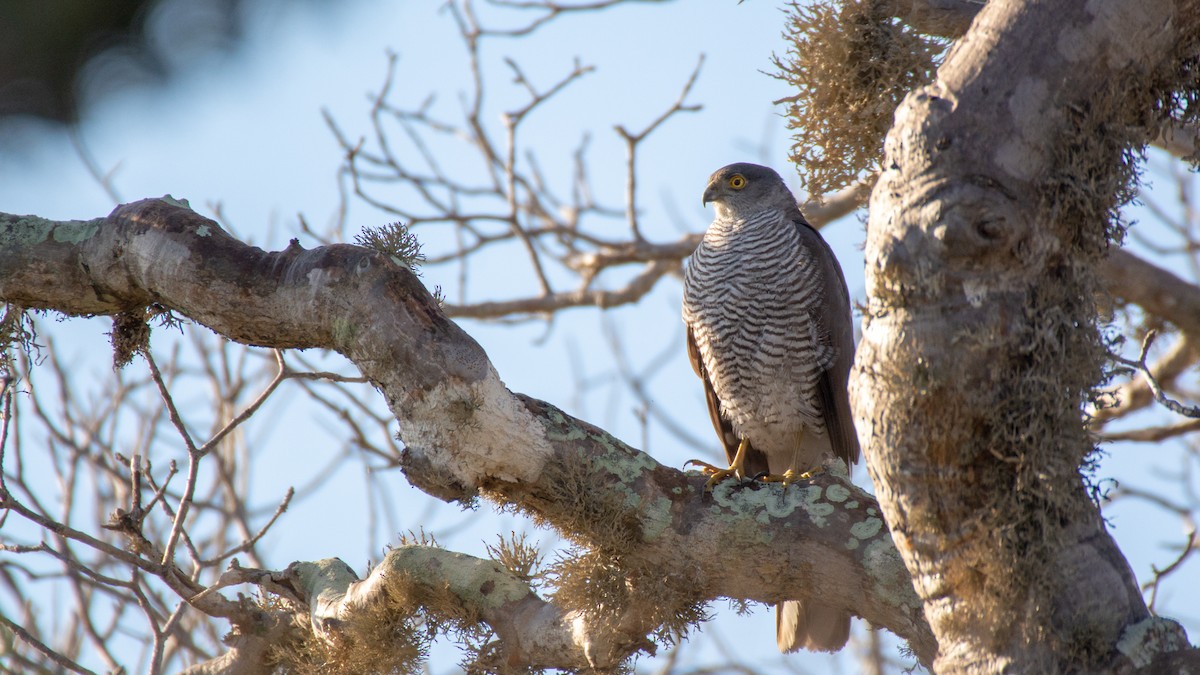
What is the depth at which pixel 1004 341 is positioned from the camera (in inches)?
80.8

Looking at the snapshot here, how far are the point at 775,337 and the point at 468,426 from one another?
2.42 m

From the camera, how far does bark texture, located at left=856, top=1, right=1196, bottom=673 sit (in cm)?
205

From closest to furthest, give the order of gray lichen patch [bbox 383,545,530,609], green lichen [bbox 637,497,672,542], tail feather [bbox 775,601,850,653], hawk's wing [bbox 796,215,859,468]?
green lichen [bbox 637,497,672,542]
gray lichen patch [bbox 383,545,530,609]
tail feather [bbox 775,601,850,653]
hawk's wing [bbox 796,215,859,468]

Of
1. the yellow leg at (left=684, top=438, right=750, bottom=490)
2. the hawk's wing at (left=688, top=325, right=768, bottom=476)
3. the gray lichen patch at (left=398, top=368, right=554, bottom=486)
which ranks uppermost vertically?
the hawk's wing at (left=688, top=325, right=768, bottom=476)

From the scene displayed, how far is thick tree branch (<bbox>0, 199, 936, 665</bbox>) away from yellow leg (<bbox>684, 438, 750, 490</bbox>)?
0.45ft

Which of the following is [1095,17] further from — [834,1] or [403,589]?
[403,589]

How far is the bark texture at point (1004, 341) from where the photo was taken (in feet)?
6.73

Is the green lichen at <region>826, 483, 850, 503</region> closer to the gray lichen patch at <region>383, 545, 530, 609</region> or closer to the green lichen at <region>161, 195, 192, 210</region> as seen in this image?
the gray lichen patch at <region>383, 545, 530, 609</region>

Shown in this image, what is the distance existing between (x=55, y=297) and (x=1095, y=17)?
2621 mm

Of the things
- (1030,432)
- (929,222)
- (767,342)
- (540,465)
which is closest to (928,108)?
(929,222)

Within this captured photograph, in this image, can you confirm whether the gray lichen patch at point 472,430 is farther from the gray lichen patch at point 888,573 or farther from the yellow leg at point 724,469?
the gray lichen patch at point 888,573

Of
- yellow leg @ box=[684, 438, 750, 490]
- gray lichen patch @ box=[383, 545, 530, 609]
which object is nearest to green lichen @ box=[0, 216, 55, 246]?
gray lichen patch @ box=[383, 545, 530, 609]

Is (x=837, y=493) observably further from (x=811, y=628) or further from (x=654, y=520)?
(x=811, y=628)

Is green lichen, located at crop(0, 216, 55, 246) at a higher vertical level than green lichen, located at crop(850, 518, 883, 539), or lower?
higher
